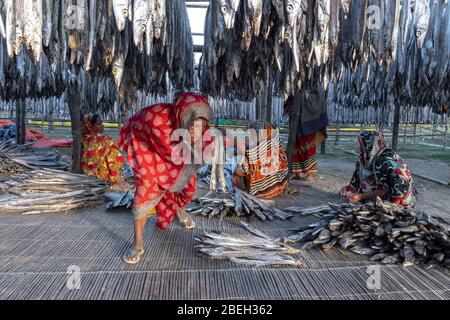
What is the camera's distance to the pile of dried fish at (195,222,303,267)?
2.53 meters

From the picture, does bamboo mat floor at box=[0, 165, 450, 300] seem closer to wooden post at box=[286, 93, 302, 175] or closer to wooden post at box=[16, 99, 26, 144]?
wooden post at box=[286, 93, 302, 175]

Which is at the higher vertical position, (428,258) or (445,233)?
(445,233)

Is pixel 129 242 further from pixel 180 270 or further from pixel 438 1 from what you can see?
pixel 438 1

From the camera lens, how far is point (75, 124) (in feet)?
17.1

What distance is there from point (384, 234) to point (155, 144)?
1.88m

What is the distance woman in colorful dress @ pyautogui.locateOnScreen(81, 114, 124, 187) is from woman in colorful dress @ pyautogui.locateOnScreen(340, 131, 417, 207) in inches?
136

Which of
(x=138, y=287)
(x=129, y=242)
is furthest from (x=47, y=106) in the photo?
(x=138, y=287)

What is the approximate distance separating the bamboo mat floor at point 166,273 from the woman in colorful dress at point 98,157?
87.8 inches

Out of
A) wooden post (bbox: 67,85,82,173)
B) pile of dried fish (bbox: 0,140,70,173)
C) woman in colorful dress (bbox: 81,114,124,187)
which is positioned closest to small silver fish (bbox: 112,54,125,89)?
wooden post (bbox: 67,85,82,173)

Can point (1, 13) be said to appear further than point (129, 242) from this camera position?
No

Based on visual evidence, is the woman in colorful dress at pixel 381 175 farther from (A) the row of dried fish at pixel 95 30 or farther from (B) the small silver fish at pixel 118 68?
(B) the small silver fish at pixel 118 68

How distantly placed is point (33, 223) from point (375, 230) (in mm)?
3039

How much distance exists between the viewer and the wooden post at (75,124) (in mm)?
5148

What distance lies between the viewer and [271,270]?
244cm
